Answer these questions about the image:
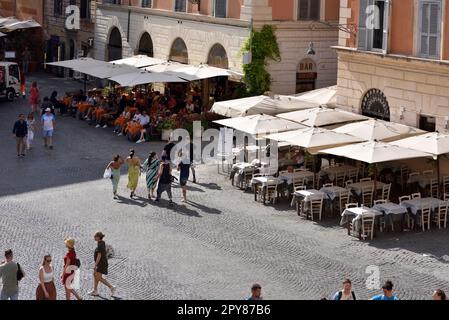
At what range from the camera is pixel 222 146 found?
30672 mm

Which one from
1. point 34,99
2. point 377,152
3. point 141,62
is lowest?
point 34,99

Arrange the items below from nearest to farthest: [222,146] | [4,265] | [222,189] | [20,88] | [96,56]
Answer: [4,265]
[222,189]
[222,146]
[20,88]
[96,56]

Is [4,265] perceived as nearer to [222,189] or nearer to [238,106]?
[222,189]

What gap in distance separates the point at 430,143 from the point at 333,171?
139 inches

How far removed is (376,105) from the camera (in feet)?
98.8

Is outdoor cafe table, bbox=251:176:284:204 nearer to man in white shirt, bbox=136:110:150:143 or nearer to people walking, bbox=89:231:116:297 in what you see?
people walking, bbox=89:231:116:297

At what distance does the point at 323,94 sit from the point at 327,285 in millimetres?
14038

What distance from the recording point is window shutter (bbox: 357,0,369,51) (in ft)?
98.5

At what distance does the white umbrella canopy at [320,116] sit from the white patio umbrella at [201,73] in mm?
8051

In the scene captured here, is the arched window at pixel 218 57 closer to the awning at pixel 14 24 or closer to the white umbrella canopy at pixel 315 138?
the white umbrella canopy at pixel 315 138

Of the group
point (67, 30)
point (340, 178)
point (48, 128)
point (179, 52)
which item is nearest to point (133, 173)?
point (340, 178)

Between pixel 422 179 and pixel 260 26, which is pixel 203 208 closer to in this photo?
pixel 422 179
